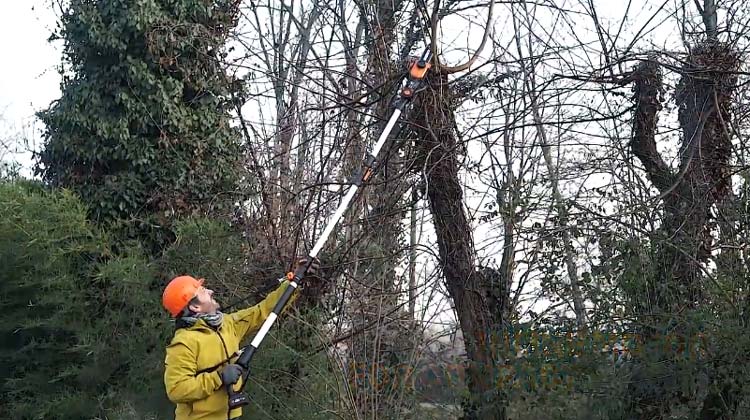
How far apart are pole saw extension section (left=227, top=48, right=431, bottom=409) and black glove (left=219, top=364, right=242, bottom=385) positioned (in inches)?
2.8

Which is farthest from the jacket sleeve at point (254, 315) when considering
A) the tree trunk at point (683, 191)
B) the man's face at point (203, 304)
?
the tree trunk at point (683, 191)

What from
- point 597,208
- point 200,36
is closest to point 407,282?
point 597,208

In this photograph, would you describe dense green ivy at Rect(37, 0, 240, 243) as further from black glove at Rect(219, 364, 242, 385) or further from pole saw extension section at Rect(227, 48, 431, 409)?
black glove at Rect(219, 364, 242, 385)

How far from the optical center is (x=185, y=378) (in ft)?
16.1

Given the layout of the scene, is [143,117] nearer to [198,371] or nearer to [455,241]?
[455,241]

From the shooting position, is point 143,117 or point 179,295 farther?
point 143,117

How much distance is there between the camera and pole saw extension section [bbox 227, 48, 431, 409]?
509cm

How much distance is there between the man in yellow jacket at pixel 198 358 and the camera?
4.91 metres

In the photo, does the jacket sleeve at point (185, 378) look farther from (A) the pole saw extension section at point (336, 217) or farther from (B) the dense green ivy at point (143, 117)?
(B) the dense green ivy at point (143, 117)

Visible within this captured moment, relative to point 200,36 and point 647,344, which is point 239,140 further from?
point 647,344

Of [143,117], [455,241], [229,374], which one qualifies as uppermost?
[143,117]

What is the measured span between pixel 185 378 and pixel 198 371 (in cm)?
14

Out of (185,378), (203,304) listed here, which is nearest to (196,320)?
(203,304)

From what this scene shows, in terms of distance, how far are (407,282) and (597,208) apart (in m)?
1.75
